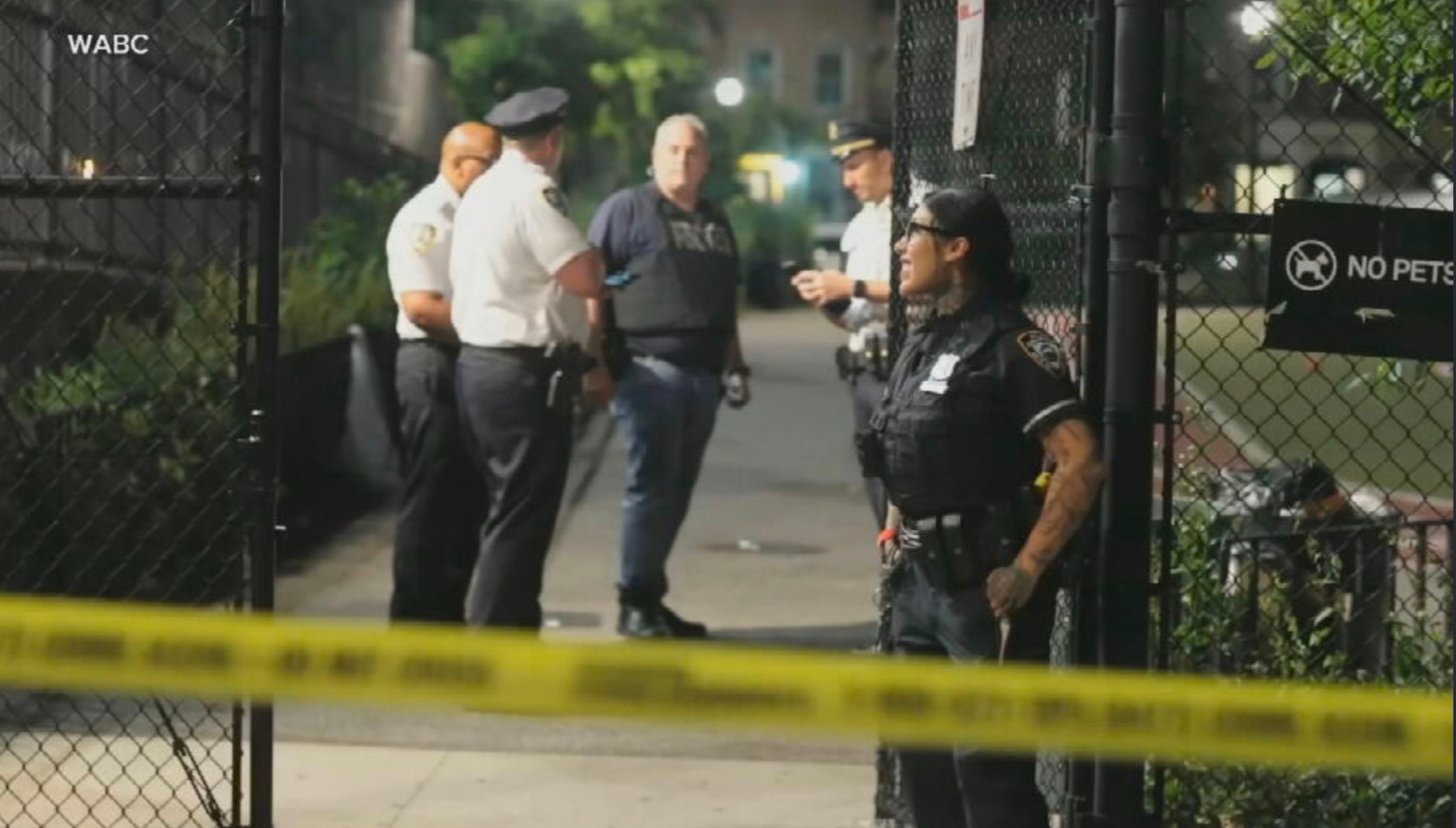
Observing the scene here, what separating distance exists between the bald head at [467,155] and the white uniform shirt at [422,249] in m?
0.15

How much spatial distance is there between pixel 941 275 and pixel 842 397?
18.8 metres

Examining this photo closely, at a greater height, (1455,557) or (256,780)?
(1455,557)

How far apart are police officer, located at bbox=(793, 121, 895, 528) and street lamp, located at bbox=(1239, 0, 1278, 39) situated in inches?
75.9

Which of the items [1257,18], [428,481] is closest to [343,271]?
[428,481]

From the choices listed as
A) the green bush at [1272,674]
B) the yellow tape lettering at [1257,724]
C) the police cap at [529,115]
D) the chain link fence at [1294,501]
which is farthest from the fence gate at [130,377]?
the yellow tape lettering at [1257,724]

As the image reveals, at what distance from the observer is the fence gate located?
623 cm

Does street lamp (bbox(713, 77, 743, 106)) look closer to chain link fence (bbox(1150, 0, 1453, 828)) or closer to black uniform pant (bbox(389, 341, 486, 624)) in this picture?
black uniform pant (bbox(389, 341, 486, 624))

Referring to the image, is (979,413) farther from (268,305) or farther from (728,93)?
(728,93)

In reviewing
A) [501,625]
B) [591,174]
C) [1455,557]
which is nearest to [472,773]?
[501,625]

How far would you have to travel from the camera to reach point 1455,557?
579 cm

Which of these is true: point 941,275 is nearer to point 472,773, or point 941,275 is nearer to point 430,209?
point 472,773

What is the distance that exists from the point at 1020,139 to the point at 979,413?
1.37 m

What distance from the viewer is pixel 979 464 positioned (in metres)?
5.52

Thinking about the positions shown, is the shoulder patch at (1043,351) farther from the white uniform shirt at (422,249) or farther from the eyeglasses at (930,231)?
the white uniform shirt at (422,249)
